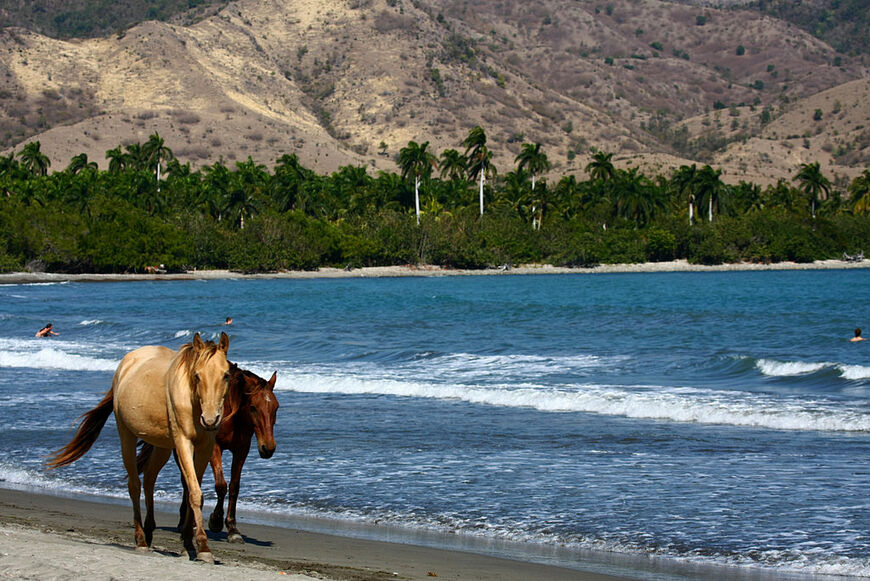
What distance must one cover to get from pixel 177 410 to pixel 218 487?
1.63m

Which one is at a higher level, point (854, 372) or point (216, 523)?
point (216, 523)

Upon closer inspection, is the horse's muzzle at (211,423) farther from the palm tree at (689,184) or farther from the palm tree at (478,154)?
the palm tree at (689,184)

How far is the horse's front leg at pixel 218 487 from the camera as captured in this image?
8.66 metres

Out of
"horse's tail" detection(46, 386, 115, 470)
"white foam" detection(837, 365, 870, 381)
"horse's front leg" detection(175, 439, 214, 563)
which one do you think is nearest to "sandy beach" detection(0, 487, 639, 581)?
"horse's front leg" detection(175, 439, 214, 563)

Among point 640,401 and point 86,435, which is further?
point 640,401

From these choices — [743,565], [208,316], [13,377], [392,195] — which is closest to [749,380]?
[743,565]

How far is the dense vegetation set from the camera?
372ft

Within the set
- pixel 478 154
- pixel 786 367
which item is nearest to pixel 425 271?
pixel 478 154

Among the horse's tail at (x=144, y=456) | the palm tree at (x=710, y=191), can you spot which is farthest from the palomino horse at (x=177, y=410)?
the palm tree at (x=710, y=191)

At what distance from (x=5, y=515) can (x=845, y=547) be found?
760 cm

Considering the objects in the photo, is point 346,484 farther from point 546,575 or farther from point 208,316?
point 208,316

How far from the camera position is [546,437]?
1517 cm

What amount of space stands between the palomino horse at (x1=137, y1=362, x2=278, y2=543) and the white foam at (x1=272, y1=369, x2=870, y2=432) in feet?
33.1

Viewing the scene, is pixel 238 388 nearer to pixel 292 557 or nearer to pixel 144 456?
pixel 144 456
